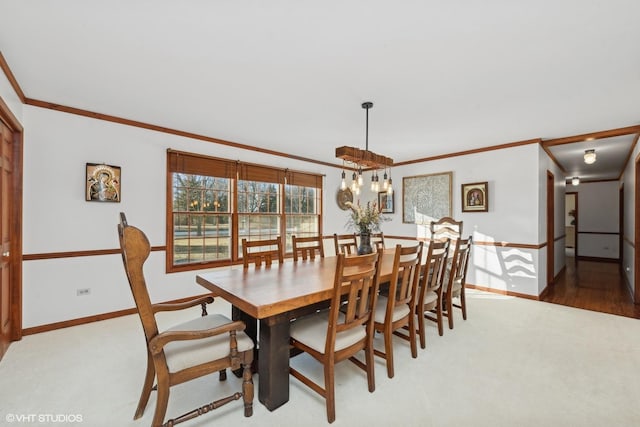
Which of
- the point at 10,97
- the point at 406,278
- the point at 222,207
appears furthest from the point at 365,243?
the point at 10,97

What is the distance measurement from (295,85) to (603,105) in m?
3.17

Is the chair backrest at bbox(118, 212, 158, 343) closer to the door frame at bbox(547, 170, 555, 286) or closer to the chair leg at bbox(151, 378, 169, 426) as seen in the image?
the chair leg at bbox(151, 378, 169, 426)

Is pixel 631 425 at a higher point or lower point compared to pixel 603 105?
lower

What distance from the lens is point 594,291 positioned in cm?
459

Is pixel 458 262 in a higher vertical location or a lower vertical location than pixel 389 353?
higher

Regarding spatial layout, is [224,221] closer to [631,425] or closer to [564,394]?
[564,394]

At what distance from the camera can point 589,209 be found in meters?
7.98

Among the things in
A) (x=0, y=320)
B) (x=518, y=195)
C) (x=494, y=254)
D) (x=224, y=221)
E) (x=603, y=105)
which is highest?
(x=603, y=105)

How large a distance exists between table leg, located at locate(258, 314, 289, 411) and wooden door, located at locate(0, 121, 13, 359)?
2439 millimetres

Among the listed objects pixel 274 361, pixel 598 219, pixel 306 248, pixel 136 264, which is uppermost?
pixel 598 219

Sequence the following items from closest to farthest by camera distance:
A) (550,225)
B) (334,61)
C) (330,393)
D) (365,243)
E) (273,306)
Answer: (273,306), (330,393), (334,61), (365,243), (550,225)

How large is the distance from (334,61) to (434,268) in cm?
202

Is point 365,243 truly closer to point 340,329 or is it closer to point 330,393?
point 340,329

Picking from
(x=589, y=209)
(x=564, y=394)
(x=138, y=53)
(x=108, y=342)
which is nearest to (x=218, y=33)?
(x=138, y=53)
